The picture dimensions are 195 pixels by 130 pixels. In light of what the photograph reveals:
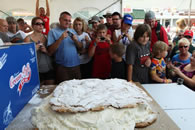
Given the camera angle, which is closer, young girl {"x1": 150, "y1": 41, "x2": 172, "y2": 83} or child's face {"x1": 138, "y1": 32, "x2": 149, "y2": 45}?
child's face {"x1": 138, "y1": 32, "x2": 149, "y2": 45}

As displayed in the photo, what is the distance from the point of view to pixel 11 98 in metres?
0.93

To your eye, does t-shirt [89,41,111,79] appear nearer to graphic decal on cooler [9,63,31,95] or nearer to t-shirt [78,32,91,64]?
t-shirt [78,32,91,64]

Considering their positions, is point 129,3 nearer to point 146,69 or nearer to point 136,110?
point 146,69

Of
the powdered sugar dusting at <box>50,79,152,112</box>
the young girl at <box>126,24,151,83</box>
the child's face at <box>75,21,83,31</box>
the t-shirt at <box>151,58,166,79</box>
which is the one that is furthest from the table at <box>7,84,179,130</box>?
the child's face at <box>75,21,83,31</box>

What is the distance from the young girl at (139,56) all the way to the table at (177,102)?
31 cm

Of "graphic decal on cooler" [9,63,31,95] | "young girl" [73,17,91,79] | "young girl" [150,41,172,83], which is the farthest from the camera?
"young girl" [73,17,91,79]

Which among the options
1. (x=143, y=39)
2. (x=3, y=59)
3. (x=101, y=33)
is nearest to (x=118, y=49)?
(x=143, y=39)

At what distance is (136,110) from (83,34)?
Answer: 1.70 metres

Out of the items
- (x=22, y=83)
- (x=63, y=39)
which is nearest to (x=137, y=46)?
(x=63, y=39)

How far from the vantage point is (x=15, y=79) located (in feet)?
3.18

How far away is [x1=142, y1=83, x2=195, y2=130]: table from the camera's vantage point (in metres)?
0.95

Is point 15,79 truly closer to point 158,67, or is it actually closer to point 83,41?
point 83,41

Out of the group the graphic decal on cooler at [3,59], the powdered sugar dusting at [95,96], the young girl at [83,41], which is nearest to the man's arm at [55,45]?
the young girl at [83,41]

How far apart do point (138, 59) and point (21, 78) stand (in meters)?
1.28
